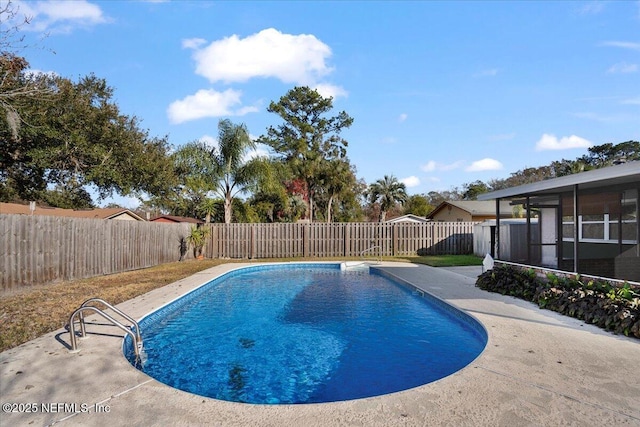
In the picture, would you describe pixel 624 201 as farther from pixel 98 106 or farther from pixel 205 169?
pixel 98 106

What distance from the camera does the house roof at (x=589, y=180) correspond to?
5102 mm

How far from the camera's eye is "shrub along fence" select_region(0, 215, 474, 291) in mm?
7992

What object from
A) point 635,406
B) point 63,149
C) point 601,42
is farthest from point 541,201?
point 63,149

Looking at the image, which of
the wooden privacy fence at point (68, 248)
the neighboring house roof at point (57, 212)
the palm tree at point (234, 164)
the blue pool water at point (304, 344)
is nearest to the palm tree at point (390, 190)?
the palm tree at point (234, 164)

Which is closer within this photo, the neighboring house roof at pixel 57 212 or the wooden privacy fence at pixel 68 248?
the wooden privacy fence at pixel 68 248

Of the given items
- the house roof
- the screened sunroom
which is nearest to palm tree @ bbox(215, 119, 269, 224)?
the screened sunroom

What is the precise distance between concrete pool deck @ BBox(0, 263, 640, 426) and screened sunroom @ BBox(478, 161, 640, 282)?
8.77 ft

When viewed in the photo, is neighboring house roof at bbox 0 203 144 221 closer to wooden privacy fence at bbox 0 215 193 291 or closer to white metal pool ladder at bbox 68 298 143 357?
wooden privacy fence at bbox 0 215 193 291

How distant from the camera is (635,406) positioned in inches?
112

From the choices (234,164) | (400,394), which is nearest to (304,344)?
(400,394)

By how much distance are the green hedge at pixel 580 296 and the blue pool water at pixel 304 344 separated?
154 cm

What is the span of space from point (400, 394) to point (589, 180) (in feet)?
16.2

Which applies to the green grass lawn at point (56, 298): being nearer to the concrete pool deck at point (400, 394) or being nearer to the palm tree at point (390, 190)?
the concrete pool deck at point (400, 394)

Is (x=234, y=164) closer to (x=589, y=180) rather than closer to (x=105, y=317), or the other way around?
(x=105, y=317)
